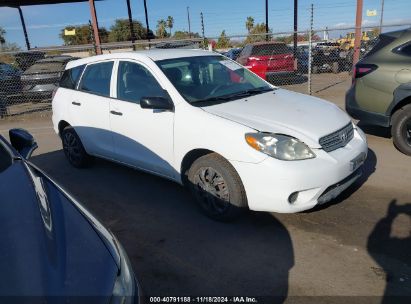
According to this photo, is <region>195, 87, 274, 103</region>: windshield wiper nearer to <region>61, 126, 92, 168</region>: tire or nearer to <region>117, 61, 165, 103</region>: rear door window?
<region>117, 61, 165, 103</region>: rear door window

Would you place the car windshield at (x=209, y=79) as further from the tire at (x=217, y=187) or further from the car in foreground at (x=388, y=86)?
the car in foreground at (x=388, y=86)

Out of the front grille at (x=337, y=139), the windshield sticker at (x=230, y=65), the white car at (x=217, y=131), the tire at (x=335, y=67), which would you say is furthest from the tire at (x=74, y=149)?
the tire at (x=335, y=67)

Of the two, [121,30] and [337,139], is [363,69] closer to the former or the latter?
[337,139]

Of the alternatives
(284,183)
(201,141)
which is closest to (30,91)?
(201,141)

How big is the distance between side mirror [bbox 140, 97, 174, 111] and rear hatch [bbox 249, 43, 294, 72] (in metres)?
9.71

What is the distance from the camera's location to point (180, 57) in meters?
4.74

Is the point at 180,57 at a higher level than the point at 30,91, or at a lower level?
higher

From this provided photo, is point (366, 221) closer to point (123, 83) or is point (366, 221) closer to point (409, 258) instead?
point (409, 258)

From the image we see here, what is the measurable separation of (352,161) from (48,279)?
3006 mm

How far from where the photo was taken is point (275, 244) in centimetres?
351

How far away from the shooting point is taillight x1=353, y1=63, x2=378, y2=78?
5.73m

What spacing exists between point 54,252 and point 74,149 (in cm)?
436

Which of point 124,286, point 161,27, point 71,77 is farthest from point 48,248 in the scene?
point 161,27

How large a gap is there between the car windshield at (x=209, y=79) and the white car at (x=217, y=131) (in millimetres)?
13
